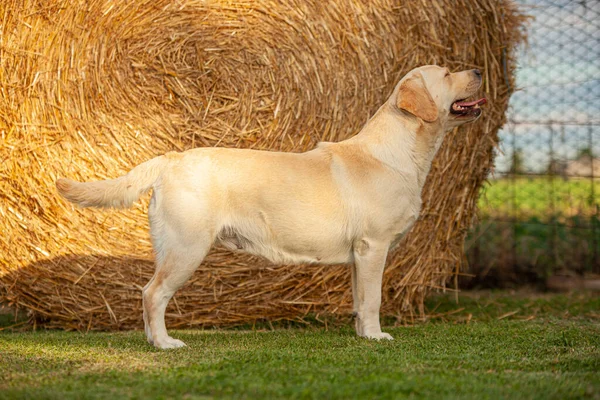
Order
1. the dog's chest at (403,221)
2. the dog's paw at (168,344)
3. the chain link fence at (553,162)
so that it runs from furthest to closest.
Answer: the chain link fence at (553,162) → the dog's chest at (403,221) → the dog's paw at (168,344)

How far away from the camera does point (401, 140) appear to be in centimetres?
366

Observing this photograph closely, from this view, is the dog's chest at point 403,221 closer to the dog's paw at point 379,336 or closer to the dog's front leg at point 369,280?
the dog's front leg at point 369,280

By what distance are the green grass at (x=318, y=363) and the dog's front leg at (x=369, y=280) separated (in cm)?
11

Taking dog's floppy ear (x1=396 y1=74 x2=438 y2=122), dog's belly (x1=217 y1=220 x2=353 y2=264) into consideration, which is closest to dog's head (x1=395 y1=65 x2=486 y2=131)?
dog's floppy ear (x1=396 y1=74 x2=438 y2=122)

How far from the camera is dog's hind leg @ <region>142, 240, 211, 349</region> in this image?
130 inches

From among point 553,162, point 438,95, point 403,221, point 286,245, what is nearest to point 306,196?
point 286,245

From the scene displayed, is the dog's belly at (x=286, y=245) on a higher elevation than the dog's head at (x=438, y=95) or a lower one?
lower

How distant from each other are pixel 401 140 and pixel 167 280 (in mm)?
1333

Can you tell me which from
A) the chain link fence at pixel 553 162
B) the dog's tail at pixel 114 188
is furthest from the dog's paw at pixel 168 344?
the chain link fence at pixel 553 162

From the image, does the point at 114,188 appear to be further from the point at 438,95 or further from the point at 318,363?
the point at 438,95

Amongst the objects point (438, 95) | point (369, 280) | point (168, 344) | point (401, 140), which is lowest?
point (168, 344)

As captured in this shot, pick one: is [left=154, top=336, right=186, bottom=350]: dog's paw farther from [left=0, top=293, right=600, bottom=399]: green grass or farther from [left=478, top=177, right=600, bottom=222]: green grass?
[left=478, top=177, right=600, bottom=222]: green grass

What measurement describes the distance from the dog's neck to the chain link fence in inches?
84.3

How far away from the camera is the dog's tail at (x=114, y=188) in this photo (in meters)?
3.31
